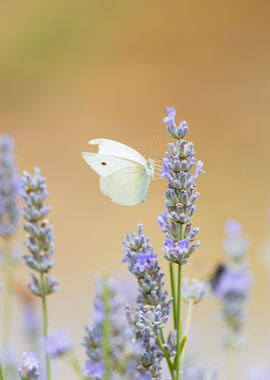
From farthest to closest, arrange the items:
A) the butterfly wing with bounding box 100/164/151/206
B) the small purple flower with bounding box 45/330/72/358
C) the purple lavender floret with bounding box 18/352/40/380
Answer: the butterfly wing with bounding box 100/164/151/206, the small purple flower with bounding box 45/330/72/358, the purple lavender floret with bounding box 18/352/40/380

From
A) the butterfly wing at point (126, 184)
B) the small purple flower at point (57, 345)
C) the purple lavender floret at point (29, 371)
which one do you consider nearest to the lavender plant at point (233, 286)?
the butterfly wing at point (126, 184)

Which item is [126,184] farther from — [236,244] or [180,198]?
[236,244]

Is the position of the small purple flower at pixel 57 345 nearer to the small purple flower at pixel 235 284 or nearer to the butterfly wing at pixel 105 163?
the butterfly wing at pixel 105 163

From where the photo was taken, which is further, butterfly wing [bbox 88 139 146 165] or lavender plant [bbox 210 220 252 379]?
lavender plant [bbox 210 220 252 379]

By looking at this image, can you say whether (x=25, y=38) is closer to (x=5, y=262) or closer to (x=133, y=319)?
(x=5, y=262)

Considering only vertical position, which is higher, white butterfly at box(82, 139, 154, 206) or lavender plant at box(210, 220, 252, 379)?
white butterfly at box(82, 139, 154, 206)

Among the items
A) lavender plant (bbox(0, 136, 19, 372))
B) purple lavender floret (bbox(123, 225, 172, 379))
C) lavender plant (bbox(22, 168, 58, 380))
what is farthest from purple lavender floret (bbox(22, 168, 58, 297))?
lavender plant (bbox(0, 136, 19, 372))

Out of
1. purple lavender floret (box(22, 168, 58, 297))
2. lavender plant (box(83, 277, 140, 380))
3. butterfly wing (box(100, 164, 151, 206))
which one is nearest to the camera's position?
lavender plant (box(83, 277, 140, 380))

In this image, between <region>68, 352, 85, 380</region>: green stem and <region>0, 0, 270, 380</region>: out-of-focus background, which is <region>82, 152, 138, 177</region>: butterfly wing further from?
<region>0, 0, 270, 380</region>: out-of-focus background
